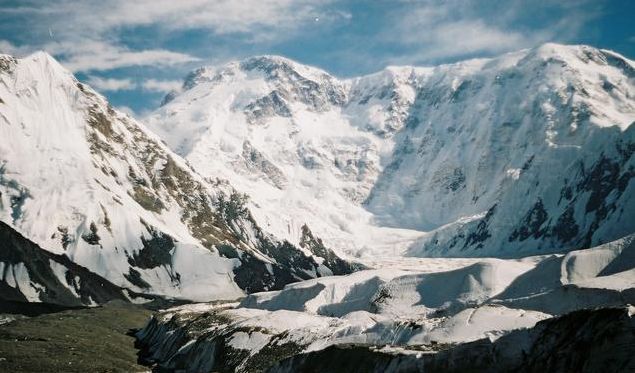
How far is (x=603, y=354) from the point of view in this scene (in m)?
32.4

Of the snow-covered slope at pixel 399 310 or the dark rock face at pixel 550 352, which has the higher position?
the dark rock face at pixel 550 352

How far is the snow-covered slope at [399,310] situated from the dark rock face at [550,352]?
6.34 ft

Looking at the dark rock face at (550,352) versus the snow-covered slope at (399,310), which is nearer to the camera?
the dark rock face at (550,352)

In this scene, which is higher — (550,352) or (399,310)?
(550,352)

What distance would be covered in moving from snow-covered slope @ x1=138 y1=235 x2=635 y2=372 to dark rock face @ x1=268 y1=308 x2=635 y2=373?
6.34ft

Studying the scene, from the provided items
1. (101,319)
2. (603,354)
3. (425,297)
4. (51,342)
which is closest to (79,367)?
(51,342)

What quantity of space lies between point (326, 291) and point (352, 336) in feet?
293

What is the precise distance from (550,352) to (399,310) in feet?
316

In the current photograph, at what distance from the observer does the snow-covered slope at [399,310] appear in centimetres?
6712

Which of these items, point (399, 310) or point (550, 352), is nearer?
point (550, 352)

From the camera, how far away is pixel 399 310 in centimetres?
13200

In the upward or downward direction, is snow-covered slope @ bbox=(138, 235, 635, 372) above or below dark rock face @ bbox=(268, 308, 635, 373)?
below

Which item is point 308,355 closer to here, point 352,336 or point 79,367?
point 352,336

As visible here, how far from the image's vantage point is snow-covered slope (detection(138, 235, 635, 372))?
67125mm
